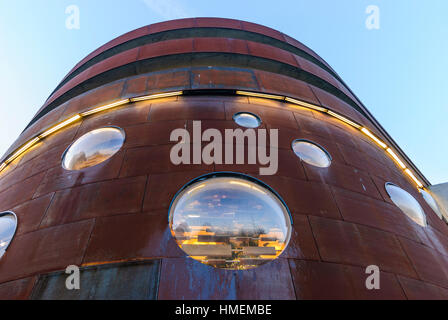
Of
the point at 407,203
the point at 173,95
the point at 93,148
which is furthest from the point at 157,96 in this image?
the point at 407,203

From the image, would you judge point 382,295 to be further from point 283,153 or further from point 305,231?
point 283,153

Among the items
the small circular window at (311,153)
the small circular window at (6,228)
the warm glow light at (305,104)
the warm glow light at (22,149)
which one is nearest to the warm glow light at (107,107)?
the warm glow light at (22,149)

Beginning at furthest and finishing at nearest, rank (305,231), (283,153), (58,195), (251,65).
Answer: (251,65)
(283,153)
(58,195)
(305,231)

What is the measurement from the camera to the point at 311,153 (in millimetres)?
6566

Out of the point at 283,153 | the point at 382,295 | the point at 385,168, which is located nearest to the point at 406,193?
the point at 385,168

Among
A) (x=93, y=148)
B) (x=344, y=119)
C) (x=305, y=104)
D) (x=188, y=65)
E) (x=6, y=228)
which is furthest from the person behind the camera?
(x=188, y=65)

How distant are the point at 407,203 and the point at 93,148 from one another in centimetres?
743

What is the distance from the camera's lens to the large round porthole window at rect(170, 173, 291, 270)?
163 inches

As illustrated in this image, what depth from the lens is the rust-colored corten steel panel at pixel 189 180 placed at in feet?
13.1

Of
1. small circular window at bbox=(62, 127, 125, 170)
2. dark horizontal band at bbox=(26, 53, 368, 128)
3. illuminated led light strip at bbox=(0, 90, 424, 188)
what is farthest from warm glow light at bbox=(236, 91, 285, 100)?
small circular window at bbox=(62, 127, 125, 170)

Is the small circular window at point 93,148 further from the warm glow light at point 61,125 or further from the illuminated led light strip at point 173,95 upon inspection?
the warm glow light at point 61,125

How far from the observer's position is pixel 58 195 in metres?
5.48

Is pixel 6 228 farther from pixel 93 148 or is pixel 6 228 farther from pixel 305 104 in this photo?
pixel 305 104
